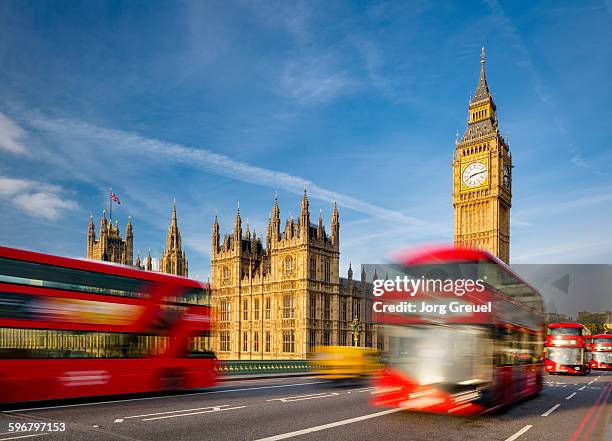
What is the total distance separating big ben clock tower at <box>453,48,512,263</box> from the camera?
78.8m

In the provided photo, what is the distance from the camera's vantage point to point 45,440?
9469 mm

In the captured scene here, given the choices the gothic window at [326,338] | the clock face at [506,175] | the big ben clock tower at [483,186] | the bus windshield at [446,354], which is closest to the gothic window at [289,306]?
the gothic window at [326,338]

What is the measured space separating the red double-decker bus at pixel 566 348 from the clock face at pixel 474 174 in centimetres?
5120

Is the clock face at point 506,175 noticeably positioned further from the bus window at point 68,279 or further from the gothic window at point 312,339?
the bus window at point 68,279

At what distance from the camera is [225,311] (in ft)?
202

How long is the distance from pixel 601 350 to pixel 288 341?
92.6 feet

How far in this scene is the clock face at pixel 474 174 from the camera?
80.6 metres

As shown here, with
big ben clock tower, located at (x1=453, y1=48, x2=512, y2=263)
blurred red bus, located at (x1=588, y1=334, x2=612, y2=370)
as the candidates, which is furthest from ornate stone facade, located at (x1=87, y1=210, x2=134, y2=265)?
blurred red bus, located at (x1=588, y1=334, x2=612, y2=370)

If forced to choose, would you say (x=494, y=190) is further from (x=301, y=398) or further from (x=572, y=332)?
(x=301, y=398)

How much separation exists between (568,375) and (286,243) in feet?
98.3

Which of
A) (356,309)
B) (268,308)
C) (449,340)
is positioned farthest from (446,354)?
(356,309)

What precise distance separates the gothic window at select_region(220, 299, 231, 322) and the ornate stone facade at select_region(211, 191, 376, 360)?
11 centimetres

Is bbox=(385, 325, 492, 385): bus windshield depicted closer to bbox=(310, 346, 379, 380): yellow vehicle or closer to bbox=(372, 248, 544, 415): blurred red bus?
bbox=(372, 248, 544, 415): blurred red bus

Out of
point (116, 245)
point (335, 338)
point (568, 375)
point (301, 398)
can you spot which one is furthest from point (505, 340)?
point (116, 245)
